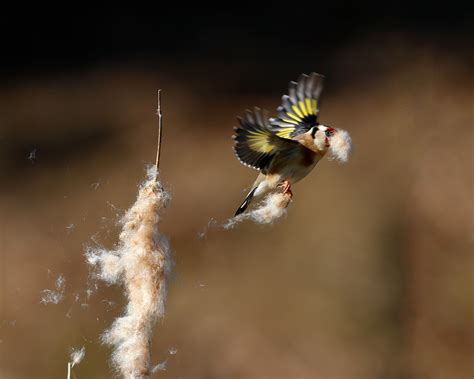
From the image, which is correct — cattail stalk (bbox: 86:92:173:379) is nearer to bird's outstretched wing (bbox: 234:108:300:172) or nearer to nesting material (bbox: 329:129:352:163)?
bird's outstretched wing (bbox: 234:108:300:172)

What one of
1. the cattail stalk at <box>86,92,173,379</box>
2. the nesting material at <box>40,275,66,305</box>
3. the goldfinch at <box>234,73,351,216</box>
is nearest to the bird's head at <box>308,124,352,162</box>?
the goldfinch at <box>234,73,351,216</box>

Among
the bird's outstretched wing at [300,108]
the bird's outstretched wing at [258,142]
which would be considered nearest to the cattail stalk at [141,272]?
the bird's outstretched wing at [258,142]

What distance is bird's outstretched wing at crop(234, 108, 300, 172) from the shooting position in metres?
0.90

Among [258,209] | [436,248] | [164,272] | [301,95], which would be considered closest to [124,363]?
[164,272]

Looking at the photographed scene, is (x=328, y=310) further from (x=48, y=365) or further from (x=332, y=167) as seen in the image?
(x=48, y=365)

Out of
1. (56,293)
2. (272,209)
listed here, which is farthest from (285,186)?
(56,293)

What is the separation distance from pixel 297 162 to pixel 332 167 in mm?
1057

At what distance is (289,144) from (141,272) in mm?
267

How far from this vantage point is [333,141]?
0.98m

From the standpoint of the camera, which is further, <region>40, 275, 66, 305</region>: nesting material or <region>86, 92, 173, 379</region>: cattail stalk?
<region>40, 275, 66, 305</region>: nesting material

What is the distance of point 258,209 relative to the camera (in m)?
1.06

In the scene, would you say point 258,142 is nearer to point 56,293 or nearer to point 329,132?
point 329,132

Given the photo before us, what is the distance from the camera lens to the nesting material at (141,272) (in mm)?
980

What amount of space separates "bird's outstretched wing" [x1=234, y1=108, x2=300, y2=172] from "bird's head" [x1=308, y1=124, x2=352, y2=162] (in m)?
0.03
